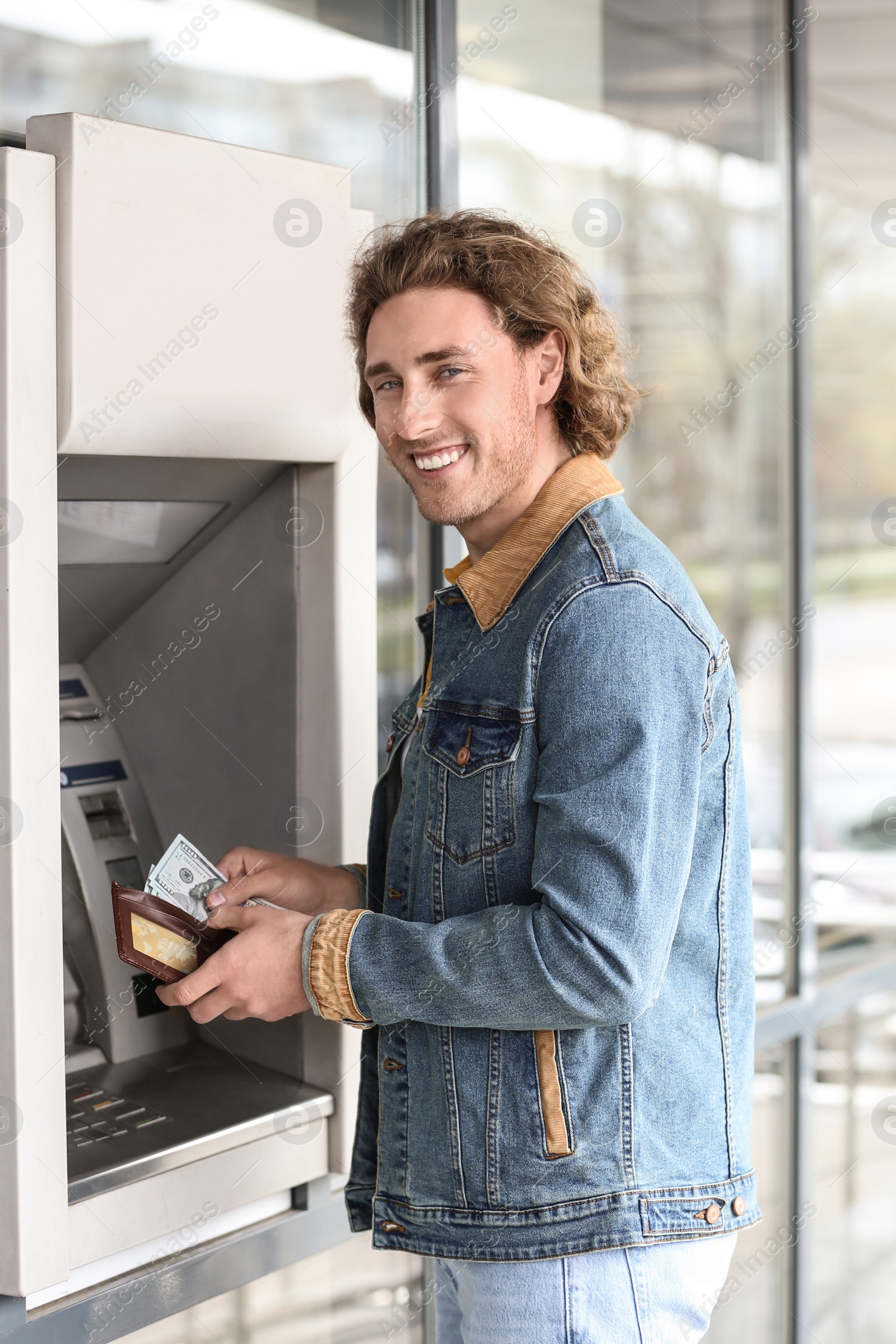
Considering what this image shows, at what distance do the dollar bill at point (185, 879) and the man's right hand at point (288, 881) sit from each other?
0.04 m

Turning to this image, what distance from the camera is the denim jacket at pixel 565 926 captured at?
1312 millimetres

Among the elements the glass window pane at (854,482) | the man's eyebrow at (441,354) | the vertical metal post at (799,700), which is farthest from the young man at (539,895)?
the glass window pane at (854,482)

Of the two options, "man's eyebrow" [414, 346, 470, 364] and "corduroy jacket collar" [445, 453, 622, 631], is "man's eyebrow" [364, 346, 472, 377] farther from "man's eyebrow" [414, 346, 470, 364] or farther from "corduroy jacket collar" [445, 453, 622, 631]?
"corduroy jacket collar" [445, 453, 622, 631]

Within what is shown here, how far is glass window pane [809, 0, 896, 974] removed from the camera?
10.5ft

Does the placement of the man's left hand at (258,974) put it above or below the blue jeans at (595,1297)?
above

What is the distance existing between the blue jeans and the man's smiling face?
840mm

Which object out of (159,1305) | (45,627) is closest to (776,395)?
(45,627)

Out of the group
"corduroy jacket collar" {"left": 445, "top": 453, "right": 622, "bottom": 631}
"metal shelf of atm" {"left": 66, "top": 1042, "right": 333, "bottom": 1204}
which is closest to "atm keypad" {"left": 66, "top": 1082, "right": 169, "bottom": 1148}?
"metal shelf of atm" {"left": 66, "top": 1042, "right": 333, "bottom": 1204}

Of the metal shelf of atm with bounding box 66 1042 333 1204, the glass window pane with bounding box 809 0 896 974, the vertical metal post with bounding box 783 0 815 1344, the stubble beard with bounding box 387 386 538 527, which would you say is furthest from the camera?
the glass window pane with bounding box 809 0 896 974

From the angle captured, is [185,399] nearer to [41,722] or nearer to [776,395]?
[41,722]

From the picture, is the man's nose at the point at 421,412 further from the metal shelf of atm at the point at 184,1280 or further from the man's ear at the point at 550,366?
the metal shelf of atm at the point at 184,1280

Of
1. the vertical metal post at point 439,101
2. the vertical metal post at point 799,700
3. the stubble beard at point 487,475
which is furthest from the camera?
the vertical metal post at point 799,700

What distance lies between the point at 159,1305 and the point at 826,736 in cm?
212

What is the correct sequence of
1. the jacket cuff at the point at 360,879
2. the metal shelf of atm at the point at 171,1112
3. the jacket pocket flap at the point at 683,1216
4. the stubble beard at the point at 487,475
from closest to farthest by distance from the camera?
the jacket pocket flap at the point at 683,1216, the stubble beard at the point at 487,475, the metal shelf of atm at the point at 171,1112, the jacket cuff at the point at 360,879
